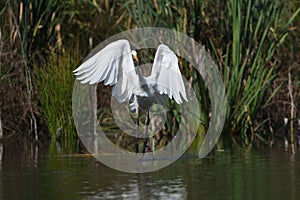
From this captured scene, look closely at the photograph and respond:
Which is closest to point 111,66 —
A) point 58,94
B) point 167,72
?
point 167,72

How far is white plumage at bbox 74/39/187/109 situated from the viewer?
25.9 feet

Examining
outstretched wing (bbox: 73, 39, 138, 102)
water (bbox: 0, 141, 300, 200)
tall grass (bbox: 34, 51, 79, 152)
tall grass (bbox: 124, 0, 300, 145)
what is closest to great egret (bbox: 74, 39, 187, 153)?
outstretched wing (bbox: 73, 39, 138, 102)

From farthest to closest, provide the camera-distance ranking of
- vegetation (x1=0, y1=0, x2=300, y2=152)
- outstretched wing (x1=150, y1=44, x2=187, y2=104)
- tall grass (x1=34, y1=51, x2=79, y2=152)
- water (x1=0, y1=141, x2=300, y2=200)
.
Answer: vegetation (x1=0, y1=0, x2=300, y2=152) → tall grass (x1=34, y1=51, x2=79, y2=152) → outstretched wing (x1=150, y1=44, x2=187, y2=104) → water (x1=0, y1=141, x2=300, y2=200)

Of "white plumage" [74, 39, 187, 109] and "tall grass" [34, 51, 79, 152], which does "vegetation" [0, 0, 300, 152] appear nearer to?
"tall grass" [34, 51, 79, 152]

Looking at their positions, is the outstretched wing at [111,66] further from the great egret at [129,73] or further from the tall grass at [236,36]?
the tall grass at [236,36]

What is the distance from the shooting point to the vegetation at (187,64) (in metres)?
9.77

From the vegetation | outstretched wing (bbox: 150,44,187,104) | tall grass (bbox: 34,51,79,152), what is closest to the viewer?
outstretched wing (bbox: 150,44,187,104)

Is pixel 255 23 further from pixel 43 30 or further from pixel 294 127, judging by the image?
pixel 43 30

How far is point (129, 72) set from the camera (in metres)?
8.05

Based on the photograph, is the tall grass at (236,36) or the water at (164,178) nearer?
the water at (164,178)

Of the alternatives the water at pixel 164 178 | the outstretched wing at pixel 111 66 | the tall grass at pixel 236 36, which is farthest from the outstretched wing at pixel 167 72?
the tall grass at pixel 236 36

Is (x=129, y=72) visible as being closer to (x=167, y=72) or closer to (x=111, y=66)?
(x=111, y=66)

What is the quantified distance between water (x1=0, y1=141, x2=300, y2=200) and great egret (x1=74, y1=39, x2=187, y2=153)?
0.68 m

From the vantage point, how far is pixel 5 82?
10523 millimetres
